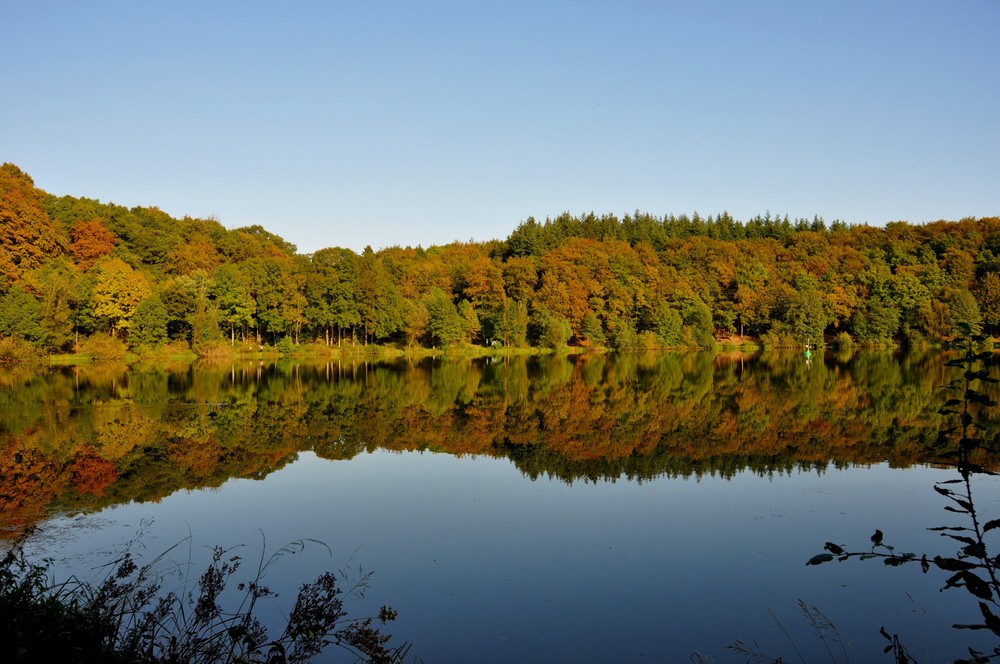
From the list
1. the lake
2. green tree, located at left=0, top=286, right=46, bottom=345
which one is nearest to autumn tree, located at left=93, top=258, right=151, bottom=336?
green tree, located at left=0, top=286, right=46, bottom=345

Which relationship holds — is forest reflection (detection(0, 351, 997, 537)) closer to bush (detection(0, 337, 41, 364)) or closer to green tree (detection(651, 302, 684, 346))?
bush (detection(0, 337, 41, 364))

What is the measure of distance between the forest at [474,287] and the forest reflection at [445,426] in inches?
604

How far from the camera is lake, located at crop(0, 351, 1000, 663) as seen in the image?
6545 mm

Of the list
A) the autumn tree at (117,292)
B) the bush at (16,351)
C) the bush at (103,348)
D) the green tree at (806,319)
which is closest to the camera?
the bush at (16,351)

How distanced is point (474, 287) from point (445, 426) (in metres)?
44.3

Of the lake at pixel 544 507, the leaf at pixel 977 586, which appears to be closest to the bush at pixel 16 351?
the lake at pixel 544 507

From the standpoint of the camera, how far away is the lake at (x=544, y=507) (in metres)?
6.54

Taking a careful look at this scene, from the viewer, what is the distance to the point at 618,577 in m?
7.61

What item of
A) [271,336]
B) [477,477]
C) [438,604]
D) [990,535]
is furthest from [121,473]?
[271,336]

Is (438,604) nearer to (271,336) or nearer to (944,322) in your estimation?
(271,336)

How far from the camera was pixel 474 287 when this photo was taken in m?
62.7

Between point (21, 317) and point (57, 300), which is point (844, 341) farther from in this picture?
point (21, 317)

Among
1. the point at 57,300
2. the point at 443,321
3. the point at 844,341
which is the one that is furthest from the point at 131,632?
the point at 844,341

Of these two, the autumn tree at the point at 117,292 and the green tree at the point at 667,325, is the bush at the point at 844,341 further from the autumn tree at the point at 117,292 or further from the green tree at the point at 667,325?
the autumn tree at the point at 117,292
